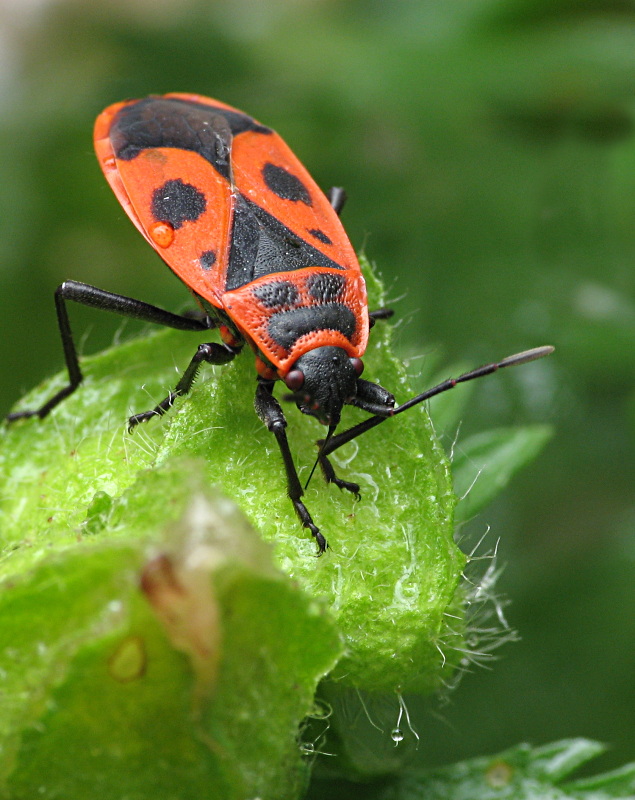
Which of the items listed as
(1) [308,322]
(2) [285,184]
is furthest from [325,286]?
(2) [285,184]

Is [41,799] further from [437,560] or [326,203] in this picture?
[326,203]

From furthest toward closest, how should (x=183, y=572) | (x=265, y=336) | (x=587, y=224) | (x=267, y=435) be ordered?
(x=587, y=224)
(x=265, y=336)
(x=267, y=435)
(x=183, y=572)

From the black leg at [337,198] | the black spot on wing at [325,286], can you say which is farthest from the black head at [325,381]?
the black leg at [337,198]

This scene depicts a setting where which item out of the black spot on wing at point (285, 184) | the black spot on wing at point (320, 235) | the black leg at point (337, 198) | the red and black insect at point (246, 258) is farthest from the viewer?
the black leg at point (337, 198)

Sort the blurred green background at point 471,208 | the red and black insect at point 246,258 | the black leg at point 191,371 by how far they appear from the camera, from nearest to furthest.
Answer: the black leg at point 191,371 → the red and black insect at point 246,258 → the blurred green background at point 471,208

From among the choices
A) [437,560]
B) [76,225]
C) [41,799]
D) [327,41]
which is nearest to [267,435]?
[437,560]

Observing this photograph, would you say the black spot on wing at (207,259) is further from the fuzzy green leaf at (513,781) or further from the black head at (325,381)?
the fuzzy green leaf at (513,781)

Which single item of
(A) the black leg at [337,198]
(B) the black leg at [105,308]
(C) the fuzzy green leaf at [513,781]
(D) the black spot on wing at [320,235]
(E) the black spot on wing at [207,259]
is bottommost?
(C) the fuzzy green leaf at [513,781]

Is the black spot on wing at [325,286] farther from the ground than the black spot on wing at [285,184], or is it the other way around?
the black spot on wing at [285,184]
